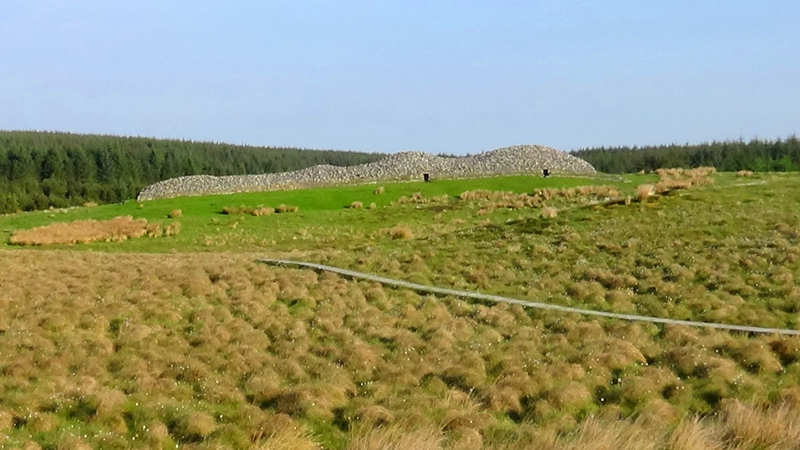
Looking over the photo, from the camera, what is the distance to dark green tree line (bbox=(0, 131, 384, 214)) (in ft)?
322

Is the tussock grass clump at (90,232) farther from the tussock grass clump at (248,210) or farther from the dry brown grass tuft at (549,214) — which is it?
the dry brown grass tuft at (549,214)

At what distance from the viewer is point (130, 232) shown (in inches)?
1559

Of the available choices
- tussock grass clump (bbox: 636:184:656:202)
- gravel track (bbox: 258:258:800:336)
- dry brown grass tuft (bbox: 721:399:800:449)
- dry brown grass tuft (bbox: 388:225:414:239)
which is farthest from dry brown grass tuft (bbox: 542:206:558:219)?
dry brown grass tuft (bbox: 721:399:800:449)

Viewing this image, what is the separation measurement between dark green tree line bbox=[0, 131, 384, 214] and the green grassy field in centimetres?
6524

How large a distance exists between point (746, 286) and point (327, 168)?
55.5m

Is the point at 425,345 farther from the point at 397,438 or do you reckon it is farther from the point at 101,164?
the point at 101,164

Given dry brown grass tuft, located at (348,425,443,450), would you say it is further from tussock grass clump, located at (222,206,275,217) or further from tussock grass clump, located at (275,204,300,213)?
tussock grass clump, located at (275,204,300,213)

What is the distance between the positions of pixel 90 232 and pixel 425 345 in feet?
91.2

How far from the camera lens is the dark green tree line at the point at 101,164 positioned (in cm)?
9819

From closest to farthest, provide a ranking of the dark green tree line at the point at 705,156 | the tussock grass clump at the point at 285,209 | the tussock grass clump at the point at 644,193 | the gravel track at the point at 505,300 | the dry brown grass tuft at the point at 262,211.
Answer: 1. the gravel track at the point at 505,300
2. the tussock grass clump at the point at 644,193
3. the dry brown grass tuft at the point at 262,211
4. the tussock grass clump at the point at 285,209
5. the dark green tree line at the point at 705,156

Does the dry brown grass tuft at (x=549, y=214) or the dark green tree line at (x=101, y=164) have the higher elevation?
the dark green tree line at (x=101, y=164)

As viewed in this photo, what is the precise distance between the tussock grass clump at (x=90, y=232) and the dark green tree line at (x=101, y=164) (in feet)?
143

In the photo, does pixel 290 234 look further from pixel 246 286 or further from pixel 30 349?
pixel 30 349

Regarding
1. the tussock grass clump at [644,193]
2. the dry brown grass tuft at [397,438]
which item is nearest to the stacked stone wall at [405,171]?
the tussock grass clump at [644,193]
